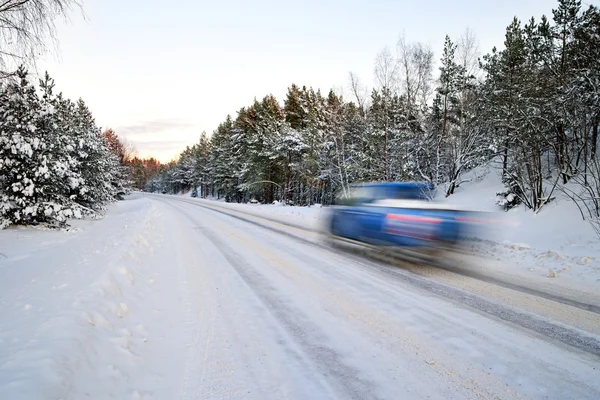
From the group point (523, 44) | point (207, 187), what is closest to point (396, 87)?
point (523, 44)

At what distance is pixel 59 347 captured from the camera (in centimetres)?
273

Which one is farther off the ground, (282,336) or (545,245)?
(545,245)

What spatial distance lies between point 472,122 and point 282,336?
73.4 feet

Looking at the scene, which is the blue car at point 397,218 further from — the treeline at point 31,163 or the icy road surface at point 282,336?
the treeline at point 31,163

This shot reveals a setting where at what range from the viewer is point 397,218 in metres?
7.16

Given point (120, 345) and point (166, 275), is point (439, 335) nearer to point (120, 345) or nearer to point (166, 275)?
point (120, 345)

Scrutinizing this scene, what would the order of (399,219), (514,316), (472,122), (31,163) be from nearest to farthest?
(514,316), (399,219), (31,163), (472,122)

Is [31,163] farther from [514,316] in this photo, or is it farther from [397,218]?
[514,316]

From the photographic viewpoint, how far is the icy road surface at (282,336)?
258 cm

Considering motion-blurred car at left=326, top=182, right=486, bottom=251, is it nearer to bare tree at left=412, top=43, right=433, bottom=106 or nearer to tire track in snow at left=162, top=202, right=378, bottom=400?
tire track in snow at left=162, top=202, right=378, bottom=400

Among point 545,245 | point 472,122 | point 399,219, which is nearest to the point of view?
point 399,219

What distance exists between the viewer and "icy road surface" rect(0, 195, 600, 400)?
2578mm

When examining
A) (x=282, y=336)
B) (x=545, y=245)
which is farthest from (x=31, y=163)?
(x=545, y=245)

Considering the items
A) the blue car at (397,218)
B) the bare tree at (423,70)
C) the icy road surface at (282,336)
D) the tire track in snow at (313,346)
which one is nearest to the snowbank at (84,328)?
the icy road surface at (282,336)
